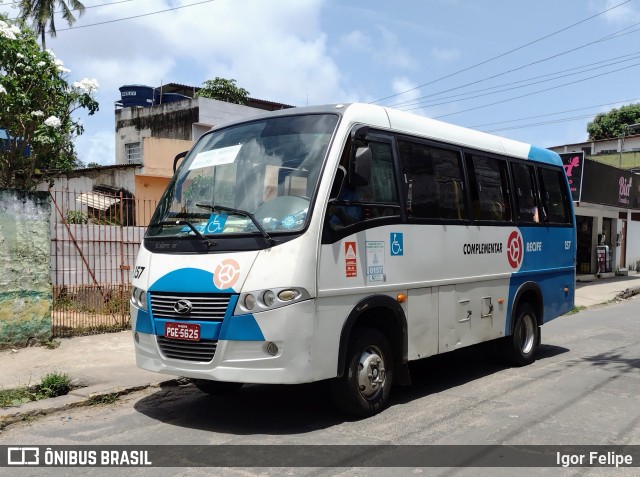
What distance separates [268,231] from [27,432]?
2936 millimetres

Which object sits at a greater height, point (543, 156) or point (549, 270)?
point (543, 156)

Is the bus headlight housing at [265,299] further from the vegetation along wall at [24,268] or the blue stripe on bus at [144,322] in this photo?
the vegetation along wall at [24,268]

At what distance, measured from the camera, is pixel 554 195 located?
955 centimetres

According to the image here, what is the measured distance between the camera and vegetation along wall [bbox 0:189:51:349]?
855 cm

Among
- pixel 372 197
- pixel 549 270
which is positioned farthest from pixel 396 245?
pixel 549 270

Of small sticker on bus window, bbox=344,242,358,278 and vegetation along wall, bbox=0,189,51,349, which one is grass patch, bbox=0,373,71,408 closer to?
vegetation along wall, bbox=0,189,51,349

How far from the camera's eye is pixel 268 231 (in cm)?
531

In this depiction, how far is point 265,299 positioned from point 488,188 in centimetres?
395

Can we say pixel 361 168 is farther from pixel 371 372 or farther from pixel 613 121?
pixel 613 121

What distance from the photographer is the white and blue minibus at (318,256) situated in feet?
17.0

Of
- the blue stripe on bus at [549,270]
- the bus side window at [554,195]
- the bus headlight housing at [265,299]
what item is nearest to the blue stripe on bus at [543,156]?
the bus side window at [554,195]

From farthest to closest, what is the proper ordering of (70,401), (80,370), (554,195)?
(554,195)
(80,370)
(70,401)

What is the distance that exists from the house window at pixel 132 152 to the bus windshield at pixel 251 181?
2124 centimetres

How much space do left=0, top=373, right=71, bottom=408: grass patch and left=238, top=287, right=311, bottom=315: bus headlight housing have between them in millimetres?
3030
